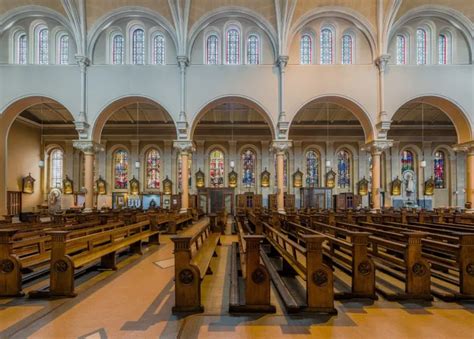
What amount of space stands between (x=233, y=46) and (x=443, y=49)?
37.5 feet

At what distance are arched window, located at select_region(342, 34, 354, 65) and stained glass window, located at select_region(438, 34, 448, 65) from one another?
188 inches

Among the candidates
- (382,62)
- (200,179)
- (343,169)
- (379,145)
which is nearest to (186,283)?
(379,145)

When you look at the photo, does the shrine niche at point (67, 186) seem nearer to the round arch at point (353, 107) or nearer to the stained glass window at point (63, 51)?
the stained glass window at point (63, 51)

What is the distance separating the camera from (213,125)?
1062 inches

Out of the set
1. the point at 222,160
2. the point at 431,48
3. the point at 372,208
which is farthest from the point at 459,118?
the point at 222,160

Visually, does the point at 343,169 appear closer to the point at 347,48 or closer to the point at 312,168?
the point at 312,168

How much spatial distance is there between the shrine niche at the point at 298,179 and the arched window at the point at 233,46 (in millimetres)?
11208

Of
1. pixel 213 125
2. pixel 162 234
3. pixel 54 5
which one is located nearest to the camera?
pixel 162 234

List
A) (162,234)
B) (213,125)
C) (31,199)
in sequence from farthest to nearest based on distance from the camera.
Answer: (213,125) → (31,199) → (162,234)

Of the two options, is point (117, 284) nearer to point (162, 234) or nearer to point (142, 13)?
point (162, 234)

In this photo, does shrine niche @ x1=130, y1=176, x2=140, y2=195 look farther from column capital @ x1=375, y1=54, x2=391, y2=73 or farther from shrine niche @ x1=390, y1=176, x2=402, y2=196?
shrine niche @ x1=390, y1=176, x2=402, y2=196

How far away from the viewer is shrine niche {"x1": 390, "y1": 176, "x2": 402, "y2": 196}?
26594mm

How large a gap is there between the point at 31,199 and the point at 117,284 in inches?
908

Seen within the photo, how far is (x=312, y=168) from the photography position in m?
27.9
